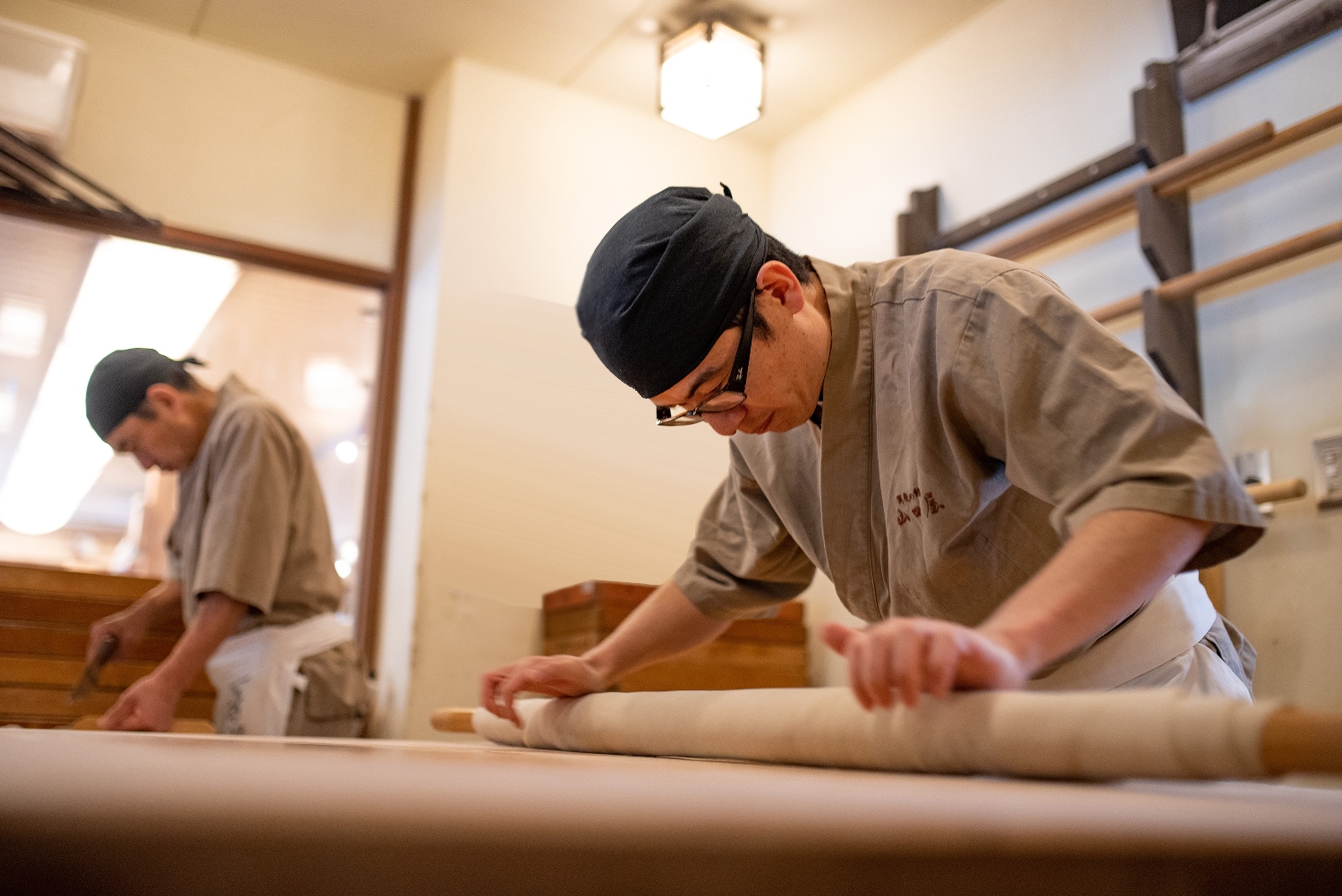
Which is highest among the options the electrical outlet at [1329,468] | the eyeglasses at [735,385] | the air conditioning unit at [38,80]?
the air conditioning unit at [38,80]

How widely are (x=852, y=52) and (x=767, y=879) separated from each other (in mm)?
3149

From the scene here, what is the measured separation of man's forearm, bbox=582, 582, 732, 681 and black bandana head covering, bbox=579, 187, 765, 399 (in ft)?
1.23

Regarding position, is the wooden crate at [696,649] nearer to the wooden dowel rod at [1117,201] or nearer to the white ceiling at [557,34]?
the wooden dowel rod at [1117,201]

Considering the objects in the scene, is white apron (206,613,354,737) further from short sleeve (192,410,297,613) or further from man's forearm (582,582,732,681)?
man's forearm (582,582,732,681)

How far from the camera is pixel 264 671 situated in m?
2.33

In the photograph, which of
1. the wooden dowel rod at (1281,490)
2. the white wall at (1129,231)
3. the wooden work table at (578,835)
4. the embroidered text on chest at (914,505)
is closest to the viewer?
the wooden work table at (578,835)

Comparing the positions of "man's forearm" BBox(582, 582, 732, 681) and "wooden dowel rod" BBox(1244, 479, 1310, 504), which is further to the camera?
"wooden dowel rod" BBox(1244, 479, 1310, 504)

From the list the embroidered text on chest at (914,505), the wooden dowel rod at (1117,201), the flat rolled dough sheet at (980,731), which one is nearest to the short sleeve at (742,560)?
the embroidered text on chest at (914,505)

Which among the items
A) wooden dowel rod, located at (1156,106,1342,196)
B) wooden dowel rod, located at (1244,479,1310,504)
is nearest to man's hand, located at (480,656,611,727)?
wooden dowel rod, located at (1244,479,1310,504)

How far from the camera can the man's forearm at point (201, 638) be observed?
2.12 m

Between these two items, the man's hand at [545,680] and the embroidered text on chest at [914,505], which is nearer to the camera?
the embroidered text on chest at [914,505]

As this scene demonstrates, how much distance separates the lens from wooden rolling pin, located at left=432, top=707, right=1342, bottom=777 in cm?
44

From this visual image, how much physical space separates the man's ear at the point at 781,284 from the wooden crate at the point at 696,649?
1.43 meters

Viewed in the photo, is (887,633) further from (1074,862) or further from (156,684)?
(156,684)
